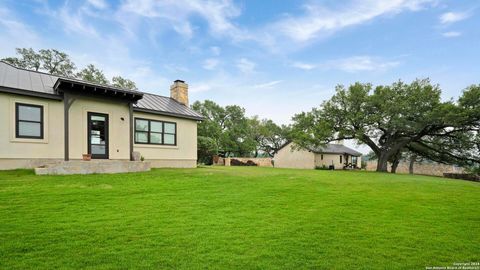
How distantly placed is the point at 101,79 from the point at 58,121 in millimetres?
20877

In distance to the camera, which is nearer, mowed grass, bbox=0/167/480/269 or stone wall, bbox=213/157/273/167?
mowed grass, bbox=0/167/480/269

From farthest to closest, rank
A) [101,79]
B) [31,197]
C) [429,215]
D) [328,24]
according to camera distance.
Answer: [101,79] < [328,24] < [31,197] < [429,215]

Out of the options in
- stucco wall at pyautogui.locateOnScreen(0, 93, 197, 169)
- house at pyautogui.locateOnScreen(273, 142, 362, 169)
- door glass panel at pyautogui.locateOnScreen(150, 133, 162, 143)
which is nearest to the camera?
stucco wall at pyautogui.locateOnScreen(0, 93, 197, 169)

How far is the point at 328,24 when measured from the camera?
1595cm

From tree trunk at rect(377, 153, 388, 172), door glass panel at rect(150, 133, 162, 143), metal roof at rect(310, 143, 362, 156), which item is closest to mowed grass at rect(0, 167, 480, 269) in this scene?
door glass panel at rect(150, 133, 162, 143)

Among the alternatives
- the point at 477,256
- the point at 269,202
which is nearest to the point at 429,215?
the point at 477,256

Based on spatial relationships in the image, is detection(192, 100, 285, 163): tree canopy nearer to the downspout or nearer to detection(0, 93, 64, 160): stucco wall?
detection(0, 93, 64, 160): stucco wall

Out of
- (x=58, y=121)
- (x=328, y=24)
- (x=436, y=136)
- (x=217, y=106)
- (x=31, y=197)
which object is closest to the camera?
(x=31, y=197)

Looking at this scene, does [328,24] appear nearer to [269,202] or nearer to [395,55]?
[395,55]

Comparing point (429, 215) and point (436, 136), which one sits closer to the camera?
point (429, 215)

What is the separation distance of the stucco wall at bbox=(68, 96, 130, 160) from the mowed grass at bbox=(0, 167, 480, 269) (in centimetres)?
469

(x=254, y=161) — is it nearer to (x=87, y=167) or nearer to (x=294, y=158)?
(x=294, y=158)

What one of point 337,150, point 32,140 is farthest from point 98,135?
point 337,150

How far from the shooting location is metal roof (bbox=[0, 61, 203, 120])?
36.2 feet
